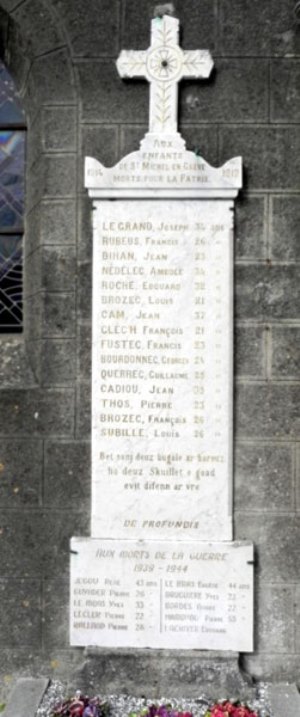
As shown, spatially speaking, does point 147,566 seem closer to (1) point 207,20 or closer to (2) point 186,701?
(2) point 186,701

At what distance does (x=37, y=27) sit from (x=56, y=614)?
3565mm

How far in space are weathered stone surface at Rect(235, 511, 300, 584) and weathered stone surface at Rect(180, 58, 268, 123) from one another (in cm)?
237

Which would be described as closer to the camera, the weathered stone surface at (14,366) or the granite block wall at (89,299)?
the granite block wall at (89,299)

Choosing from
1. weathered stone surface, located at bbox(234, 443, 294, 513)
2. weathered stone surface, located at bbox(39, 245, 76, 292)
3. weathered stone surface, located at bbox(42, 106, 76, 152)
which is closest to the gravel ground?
weathered stone surface, located at bbox(234, 443, 294, 513)

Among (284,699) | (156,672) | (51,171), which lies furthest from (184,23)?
(284,699)

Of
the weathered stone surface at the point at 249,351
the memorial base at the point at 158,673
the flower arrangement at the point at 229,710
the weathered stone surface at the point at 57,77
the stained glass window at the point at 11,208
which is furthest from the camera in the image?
the stained glass window at the point at 11,208

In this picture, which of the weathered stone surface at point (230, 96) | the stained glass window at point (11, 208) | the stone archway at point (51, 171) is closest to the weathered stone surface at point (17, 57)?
the stone archway at point (51, 171)

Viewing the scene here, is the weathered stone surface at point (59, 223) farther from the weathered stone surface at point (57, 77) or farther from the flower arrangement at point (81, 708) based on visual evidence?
the flower arrangement at point (81, 708)

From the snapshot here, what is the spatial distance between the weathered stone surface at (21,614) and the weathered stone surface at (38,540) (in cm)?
8

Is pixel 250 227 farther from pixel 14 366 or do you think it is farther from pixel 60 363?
pixel 14 366

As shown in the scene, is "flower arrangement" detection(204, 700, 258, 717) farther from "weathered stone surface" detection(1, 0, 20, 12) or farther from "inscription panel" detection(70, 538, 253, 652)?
"weathered stone surface" detection(1, 0, 20, 12)

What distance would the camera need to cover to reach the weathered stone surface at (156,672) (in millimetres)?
3451

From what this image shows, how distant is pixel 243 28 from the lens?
371cm

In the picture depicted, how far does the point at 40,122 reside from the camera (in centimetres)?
382
